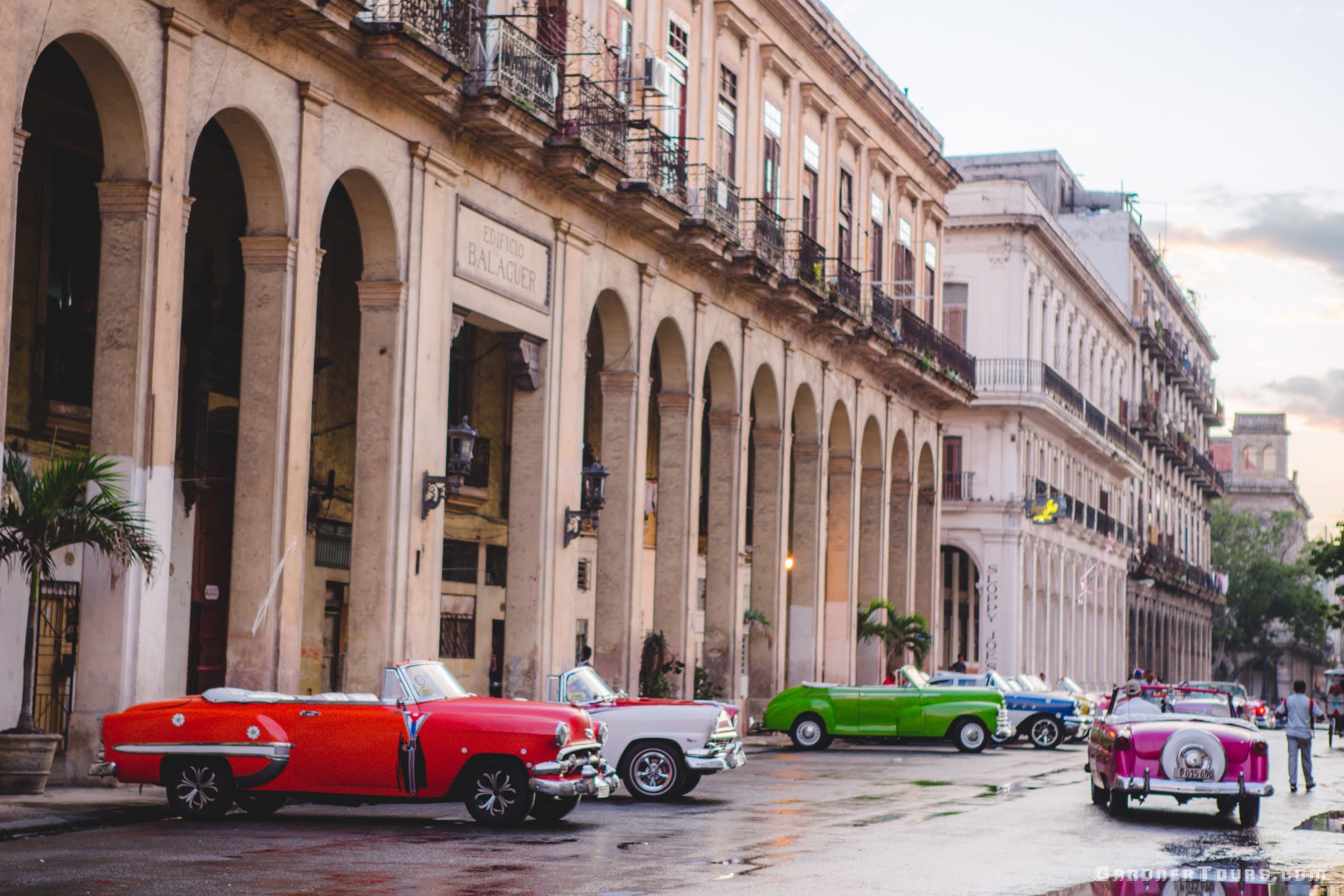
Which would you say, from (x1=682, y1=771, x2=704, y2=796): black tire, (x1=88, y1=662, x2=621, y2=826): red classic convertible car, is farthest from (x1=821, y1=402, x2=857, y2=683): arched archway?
(x1=88, y1=662, x2=621, y2=826): red classic convertible car

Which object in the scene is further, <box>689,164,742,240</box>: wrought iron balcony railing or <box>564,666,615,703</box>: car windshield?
<box>689,164,742,240</box>: wrought iron balcony railing

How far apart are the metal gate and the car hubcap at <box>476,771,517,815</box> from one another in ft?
23.2

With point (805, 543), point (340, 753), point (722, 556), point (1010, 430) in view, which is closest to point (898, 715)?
point (722, 556)

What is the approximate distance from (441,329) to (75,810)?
27.2ft

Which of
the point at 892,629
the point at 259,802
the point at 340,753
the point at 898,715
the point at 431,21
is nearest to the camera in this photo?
the point at 340,753

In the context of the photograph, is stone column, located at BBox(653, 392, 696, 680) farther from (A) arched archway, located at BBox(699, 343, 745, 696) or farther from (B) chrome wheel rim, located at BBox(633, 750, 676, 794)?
(B) chrome wheel rim, located at BBox(633, 750, 676, 794)

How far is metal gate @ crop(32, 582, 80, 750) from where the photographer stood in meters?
19.7

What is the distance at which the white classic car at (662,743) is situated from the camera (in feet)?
57.5

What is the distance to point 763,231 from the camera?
30.5 metres

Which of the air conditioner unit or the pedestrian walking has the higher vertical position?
the air conditioner unit

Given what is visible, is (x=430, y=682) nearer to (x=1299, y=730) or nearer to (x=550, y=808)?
(x=550, y=808)

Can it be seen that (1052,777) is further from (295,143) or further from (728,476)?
(295,143)

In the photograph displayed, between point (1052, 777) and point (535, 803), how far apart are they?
982cm

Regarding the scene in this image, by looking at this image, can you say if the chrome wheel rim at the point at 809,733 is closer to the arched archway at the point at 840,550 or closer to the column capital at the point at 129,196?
the arched archway at the point at 840,550
